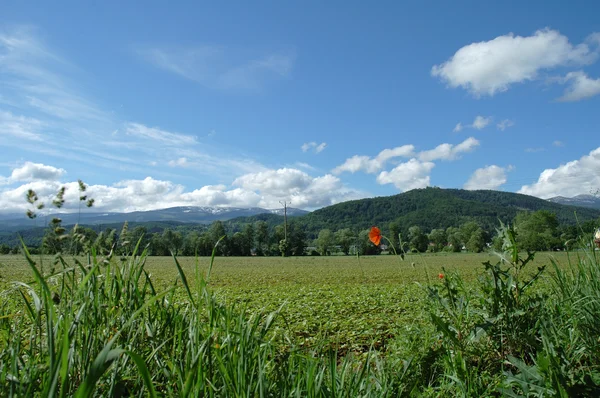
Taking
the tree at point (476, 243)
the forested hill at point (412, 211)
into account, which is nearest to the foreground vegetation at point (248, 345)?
the tree at point (476, 243)

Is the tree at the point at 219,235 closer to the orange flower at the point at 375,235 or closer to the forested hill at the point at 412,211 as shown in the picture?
the forested hill at the point at 412,211

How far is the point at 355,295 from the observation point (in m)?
6.45

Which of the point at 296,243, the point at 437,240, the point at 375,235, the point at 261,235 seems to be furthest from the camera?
the point at 261,235

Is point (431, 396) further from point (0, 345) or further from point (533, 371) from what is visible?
point (0, 345)

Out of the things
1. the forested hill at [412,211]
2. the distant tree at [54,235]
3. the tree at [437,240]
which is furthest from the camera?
the forested hill at [412,211]

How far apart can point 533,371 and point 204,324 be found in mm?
1298

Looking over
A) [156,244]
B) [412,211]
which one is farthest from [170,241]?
[412,211]

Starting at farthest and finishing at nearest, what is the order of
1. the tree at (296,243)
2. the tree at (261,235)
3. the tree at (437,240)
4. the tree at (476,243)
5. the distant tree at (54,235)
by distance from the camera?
the tree at (261,235), the tree at (296,243), the tree at (476,243), the tree at (437,240), the distant tree at (54,235)

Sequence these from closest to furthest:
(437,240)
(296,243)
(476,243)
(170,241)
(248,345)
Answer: (248,345)
(170,241)
(437,240)
(476,243)
(296,243)

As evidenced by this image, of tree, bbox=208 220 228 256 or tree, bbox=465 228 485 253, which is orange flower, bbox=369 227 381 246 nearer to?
tree, bbox=465 228 485 253

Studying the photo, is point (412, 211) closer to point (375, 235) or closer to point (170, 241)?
point (375, 235)

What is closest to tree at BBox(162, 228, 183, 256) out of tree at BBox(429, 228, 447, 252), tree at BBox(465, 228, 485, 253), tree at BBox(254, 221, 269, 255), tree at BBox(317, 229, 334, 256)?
tree at BBox(429, 228, 447, 252)

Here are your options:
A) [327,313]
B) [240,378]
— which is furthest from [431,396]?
[327,313]

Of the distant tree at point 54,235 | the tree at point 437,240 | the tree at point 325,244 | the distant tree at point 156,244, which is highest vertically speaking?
the distant tree at point 54,235
